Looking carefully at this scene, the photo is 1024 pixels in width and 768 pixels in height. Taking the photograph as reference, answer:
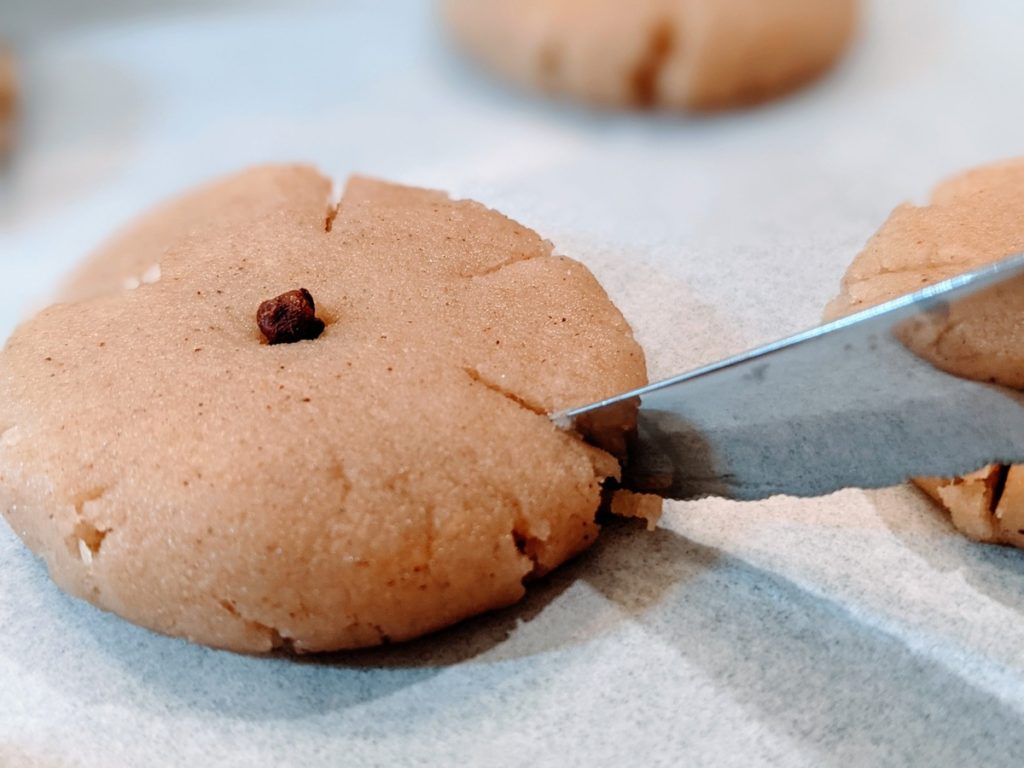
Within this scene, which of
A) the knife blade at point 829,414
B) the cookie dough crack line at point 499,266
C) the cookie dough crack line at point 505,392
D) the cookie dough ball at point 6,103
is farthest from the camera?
the cookie dough ball at point 6,103

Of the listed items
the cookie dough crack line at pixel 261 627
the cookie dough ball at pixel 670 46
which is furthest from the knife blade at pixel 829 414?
the cookie dough ball at pixel 670 46

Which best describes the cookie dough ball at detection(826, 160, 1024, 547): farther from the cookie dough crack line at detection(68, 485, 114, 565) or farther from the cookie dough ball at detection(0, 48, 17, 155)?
the cookie dough ball at detection(0, 48, 17, 155)

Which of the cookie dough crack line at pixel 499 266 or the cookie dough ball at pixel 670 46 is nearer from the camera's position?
the cookie dough crack line at pixel 499 266

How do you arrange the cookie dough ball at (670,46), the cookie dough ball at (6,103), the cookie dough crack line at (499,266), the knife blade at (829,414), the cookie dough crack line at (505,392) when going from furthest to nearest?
the cookie dough ball at (6,103) < the cookie dough ball at (670,46) < the cookie dough crack line at (499,266) < the cookie dough crack line at (505,392) < the knife blade at (829,414)

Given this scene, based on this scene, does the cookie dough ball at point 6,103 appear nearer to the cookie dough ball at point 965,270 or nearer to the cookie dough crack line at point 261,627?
the cookie dough crack line at point 261,627

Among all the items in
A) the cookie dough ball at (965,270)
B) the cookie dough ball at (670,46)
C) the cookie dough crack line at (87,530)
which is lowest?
the cookie dough crack line at (87,530)

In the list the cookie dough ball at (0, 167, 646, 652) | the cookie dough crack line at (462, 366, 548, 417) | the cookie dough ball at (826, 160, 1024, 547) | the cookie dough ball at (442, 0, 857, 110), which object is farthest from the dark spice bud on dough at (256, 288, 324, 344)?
the cookie dough ball at (442, 0, 857, 110)

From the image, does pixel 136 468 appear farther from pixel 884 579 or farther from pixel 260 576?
pixel 884 579
